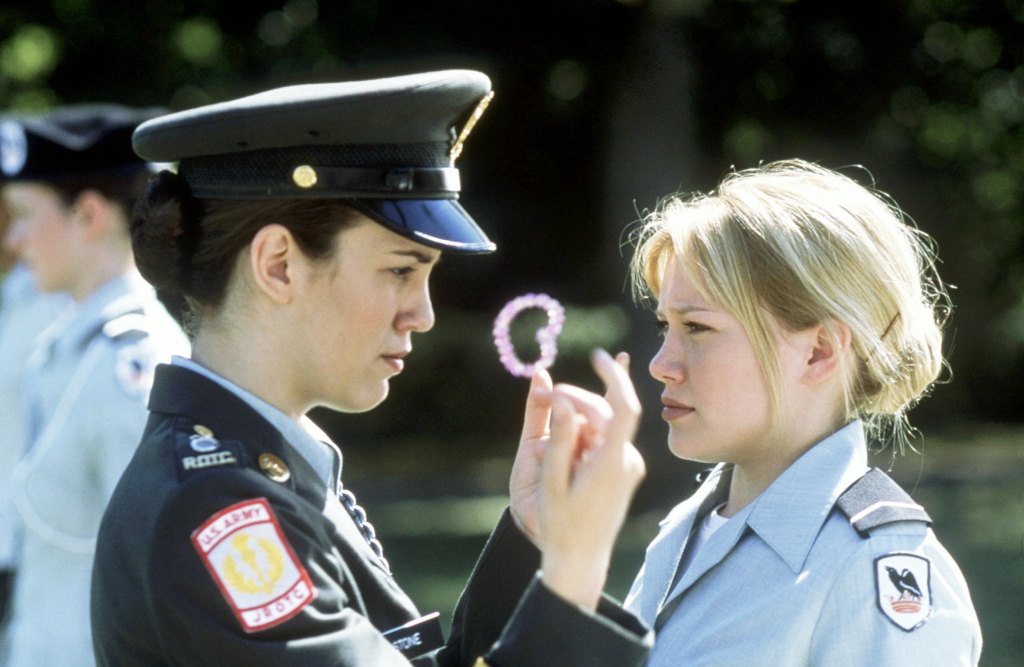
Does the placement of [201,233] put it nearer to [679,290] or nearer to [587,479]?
[587,479]

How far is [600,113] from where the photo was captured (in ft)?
47.8

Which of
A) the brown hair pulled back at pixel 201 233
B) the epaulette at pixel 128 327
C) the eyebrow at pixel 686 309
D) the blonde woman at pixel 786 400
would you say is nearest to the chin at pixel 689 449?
the blonde woman at pixel 786 400

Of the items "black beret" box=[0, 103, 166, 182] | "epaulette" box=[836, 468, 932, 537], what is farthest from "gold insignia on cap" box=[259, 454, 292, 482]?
"black beret" box=[0, 103, 166, 182]

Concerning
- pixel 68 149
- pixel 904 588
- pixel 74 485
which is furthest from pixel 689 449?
pixel 68 149

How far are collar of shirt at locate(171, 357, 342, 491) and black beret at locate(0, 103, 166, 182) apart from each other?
7.65 feet

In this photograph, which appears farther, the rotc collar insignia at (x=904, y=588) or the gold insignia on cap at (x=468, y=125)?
the gold insignia on cap at (x=468, y=125)

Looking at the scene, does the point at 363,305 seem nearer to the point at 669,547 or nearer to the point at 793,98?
the point at 669,547

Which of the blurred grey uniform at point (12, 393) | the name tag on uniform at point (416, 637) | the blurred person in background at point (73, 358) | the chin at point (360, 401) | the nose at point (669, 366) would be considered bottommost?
the blurred grey uniform at point (12, 393)

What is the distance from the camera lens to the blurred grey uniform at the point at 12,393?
13.4 ft

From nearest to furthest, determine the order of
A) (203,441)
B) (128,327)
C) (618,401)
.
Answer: (618,401)
(203,441)
(128,327)

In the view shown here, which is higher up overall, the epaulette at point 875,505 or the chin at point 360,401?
the chin at point 360,401

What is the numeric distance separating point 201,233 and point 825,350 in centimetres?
115

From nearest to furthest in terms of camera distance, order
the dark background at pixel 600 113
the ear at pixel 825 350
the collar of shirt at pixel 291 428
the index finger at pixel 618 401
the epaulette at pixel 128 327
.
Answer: the index finger at pixel 618 401 → the collar of shirt at pixel 291 428 → the ear at pixel 825 350 → the epaulette at pixel 128 327 → the dark background at pixel 600 113

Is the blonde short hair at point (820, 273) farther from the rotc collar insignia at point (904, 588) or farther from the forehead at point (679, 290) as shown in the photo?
the rotc collar insignia at point (904, 588)
